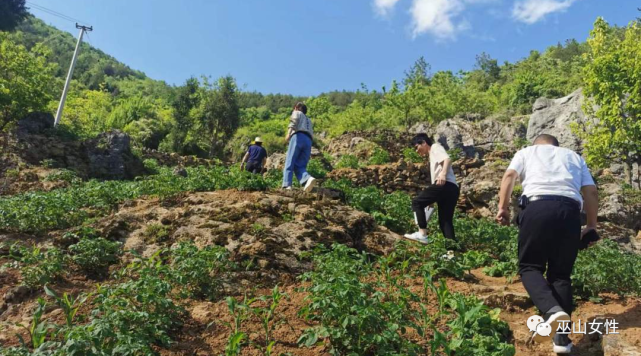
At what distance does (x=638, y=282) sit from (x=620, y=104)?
466 inches

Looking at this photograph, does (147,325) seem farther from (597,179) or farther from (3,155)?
(597,179)

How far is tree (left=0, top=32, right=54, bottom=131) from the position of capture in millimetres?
15227

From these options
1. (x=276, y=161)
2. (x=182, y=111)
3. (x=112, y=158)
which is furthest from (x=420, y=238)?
(x=182, y=111)

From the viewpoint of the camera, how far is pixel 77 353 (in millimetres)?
2428

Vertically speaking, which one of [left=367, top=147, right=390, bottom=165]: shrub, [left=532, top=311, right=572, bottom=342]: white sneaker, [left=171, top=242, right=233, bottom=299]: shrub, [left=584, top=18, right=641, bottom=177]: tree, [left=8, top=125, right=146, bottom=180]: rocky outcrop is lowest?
[left=171, top=242, right=233, bottom=299]: shrub

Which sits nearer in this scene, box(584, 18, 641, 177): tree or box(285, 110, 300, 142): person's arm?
box(285, 110, 300, 142): person's arm

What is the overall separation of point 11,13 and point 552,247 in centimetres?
6291

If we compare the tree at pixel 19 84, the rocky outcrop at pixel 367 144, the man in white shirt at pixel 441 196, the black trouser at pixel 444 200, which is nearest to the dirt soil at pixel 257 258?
the man in white shirt at pixel 441 196

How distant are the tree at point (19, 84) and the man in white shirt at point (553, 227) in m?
17.0

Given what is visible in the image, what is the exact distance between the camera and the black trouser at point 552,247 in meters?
3.19

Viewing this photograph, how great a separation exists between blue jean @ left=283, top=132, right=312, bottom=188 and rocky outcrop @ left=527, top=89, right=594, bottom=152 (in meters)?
16.6

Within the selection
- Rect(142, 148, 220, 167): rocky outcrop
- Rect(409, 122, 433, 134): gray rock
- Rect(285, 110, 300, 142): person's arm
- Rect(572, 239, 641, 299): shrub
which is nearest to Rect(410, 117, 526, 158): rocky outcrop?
Rect(409, 122, 433, 134): gray rock

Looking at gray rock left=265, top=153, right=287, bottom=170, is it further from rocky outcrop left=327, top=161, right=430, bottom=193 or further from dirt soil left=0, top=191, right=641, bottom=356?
dirt soil left=0, top=191, right=641, bottom=356

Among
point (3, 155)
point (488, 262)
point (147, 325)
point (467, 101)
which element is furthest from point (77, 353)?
point (467, 101)
